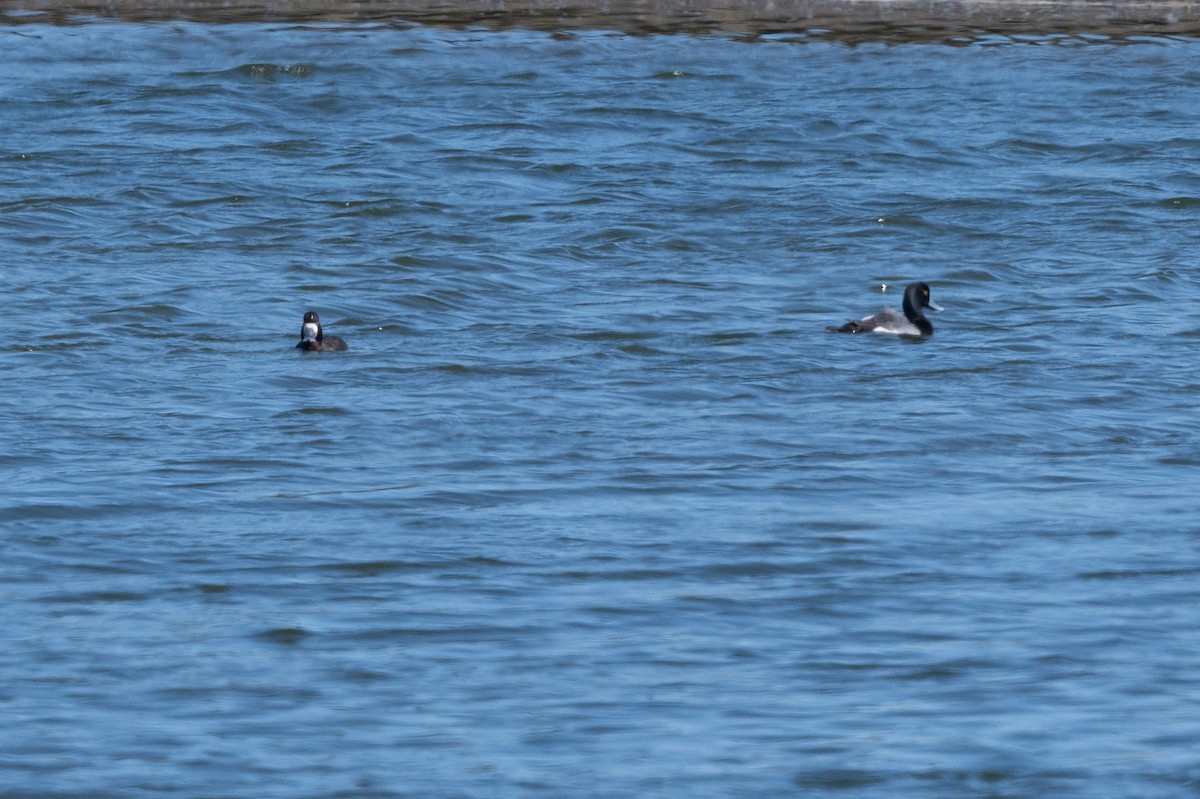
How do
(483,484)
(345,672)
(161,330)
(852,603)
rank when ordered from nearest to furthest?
1. (345,672)
2. (852,603)
3. (483,484)
4. (161,330)

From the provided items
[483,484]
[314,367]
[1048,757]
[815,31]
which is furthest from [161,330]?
[815,31]

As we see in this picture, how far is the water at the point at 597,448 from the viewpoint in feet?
25.2

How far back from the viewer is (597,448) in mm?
11797

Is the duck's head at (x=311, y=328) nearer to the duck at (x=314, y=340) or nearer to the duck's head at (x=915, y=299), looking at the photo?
the duck at (x=314, y=340)

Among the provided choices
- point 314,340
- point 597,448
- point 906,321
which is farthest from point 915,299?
point 597,448

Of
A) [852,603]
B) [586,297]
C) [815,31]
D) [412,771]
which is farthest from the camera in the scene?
[815,31]

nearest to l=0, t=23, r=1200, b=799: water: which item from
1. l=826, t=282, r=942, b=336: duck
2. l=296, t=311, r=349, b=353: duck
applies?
l=296, t=311, r=349, b=353: duck

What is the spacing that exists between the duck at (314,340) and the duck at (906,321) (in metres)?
3.32

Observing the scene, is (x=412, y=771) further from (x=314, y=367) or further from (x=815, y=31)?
(x=815, y=31)

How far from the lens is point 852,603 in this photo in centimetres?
912

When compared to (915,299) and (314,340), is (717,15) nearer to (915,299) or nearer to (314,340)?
(915,299)

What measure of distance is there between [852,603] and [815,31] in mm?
20708

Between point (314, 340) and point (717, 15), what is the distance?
56.3 feet

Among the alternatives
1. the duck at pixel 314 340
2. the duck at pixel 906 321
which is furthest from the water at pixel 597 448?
the duck at pixel 906 321
